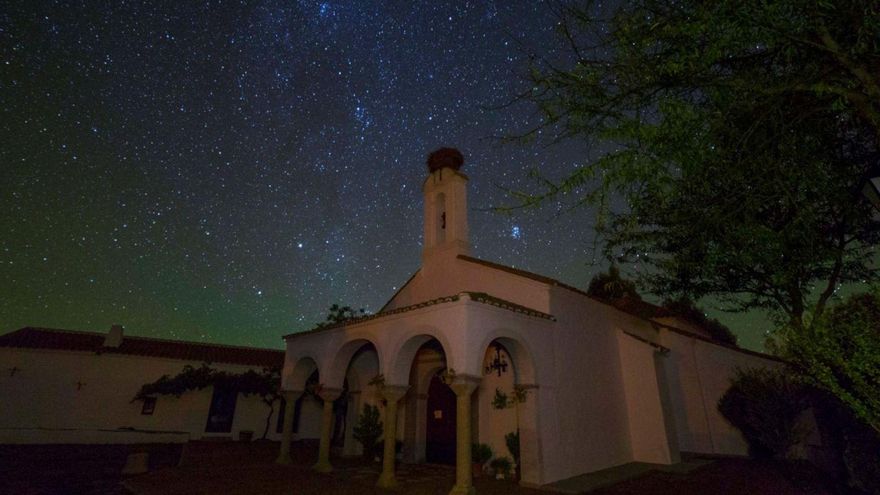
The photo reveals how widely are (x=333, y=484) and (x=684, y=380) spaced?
541 inches

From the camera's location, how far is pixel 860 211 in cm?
775

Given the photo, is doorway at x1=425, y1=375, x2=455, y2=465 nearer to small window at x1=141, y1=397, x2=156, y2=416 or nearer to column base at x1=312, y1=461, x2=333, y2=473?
column base at x1=312, y1=461, x2=333, y2=473

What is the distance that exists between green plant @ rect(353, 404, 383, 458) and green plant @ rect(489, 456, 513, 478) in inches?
174

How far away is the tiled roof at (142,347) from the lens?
18625 mm

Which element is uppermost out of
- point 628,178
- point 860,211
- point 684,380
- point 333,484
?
point 860,211

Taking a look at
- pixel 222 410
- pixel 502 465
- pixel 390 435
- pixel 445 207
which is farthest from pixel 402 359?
pixel 222 410

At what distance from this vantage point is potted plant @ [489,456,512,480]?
34.2 ft

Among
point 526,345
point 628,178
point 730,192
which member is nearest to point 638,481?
point 526,345

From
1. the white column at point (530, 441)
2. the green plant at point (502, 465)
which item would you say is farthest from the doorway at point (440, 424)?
the white column at point (530, 441)

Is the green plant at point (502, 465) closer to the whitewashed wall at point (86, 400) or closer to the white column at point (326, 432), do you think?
the white column at point (326, 432)

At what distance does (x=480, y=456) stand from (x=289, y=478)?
4997mm

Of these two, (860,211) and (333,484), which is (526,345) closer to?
(333,484)

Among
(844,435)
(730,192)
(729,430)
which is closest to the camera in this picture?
(730,192)

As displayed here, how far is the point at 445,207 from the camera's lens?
14.0 metres
